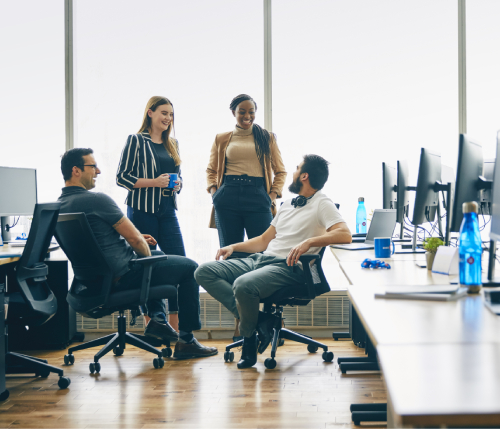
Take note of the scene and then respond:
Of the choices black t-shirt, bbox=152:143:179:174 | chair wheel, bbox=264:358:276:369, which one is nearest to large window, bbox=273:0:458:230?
black t-shirt, bbox=152:143:179:174

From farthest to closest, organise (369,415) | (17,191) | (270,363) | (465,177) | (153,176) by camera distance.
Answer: (17,191)
(153,176)
(270,363)
(369,415)
(465,177)

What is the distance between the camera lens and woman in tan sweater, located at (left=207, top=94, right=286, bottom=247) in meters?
3.36

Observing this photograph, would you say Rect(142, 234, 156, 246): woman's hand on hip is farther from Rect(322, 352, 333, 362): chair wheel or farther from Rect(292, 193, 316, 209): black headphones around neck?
Rect(322, 352, 333, 362): chair wheel

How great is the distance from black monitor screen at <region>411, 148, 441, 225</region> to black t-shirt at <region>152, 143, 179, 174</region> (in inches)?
67.2

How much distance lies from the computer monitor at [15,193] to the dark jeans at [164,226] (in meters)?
0.81

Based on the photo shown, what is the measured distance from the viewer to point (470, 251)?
1464 mm

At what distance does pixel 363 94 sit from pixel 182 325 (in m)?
2.21

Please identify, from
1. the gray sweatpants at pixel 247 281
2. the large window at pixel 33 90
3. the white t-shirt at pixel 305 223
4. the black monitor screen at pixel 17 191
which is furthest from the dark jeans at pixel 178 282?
the large window at pixel 33 90

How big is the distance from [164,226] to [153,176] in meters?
0.34

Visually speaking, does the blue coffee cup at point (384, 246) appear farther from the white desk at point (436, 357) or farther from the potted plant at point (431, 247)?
Answer: the white desk at point (436, 357)

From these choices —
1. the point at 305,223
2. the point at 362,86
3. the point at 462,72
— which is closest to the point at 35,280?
the point at 305,223

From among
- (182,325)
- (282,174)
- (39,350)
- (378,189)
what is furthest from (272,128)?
(39,350)

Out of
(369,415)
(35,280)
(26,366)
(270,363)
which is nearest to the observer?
(369,415)

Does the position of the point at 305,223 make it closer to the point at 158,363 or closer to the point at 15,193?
the point at 158,363
